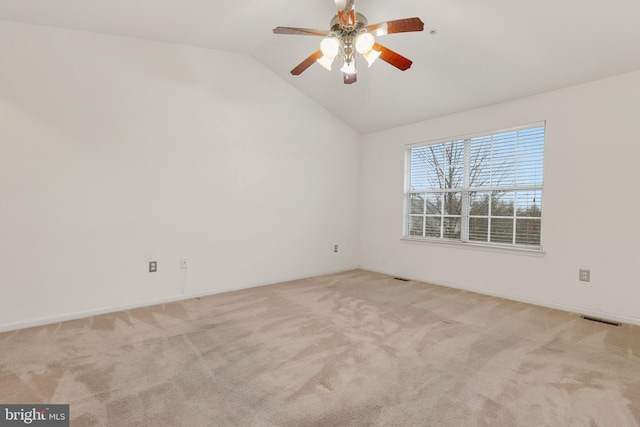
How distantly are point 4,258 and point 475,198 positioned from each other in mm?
5042

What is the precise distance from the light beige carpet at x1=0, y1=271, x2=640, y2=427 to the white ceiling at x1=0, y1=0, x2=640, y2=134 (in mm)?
2528

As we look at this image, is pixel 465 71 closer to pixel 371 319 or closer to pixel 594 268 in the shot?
pixel 594 268

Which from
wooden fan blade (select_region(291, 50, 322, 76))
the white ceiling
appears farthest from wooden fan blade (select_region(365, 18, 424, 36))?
the white ceiling

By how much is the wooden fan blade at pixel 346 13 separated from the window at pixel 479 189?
261 cm

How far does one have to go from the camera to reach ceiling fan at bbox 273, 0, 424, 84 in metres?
2.17

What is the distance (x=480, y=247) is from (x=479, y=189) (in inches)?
30.1

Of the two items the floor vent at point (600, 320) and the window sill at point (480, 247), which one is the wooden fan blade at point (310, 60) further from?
the floor vent at point (600, 320)

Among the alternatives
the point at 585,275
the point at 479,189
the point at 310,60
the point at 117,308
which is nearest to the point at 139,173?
the point at 117,308

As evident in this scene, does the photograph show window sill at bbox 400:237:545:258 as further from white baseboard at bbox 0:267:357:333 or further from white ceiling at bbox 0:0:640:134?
white baseboard at bbox 0:267:357:333

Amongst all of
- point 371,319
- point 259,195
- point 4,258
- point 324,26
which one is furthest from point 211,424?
point 324,26

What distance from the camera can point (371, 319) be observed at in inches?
119

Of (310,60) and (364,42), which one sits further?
(310,60)

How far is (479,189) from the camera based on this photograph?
4082 millimetres

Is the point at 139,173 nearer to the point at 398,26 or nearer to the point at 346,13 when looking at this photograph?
the point at 346,13
